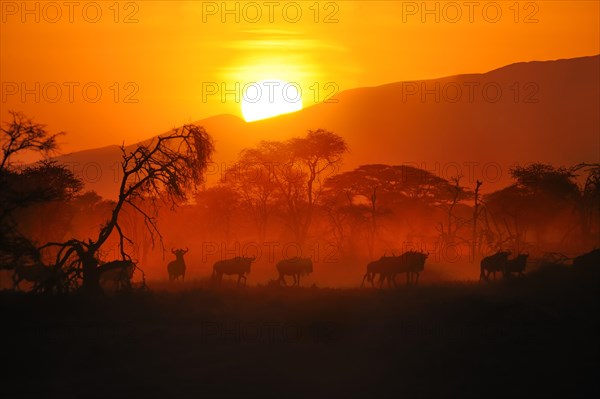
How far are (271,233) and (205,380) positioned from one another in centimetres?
6444

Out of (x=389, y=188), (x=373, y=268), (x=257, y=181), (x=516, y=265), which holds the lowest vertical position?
(x=373, y=268)

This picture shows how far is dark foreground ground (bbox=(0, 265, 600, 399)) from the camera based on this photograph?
23734 millimetres

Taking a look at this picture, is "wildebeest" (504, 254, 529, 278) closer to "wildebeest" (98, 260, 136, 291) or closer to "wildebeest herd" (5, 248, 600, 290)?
"wildebeest herd" (5, 248, 600, 290)

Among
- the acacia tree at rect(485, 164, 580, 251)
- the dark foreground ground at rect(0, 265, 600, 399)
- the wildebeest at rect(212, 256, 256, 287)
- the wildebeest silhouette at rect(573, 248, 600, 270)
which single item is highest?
the acacia tree at rect(485, 164, 580, 251)

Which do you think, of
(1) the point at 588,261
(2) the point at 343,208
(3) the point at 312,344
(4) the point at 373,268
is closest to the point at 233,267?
(4) the point at 373,268

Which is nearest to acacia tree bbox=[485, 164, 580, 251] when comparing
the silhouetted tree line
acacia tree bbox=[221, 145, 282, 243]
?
the silhouetted tree line

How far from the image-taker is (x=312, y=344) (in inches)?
1059

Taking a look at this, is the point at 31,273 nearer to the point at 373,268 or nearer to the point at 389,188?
the point at 373,268

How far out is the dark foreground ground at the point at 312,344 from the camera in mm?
23734

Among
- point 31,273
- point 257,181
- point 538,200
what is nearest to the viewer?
point 31,273

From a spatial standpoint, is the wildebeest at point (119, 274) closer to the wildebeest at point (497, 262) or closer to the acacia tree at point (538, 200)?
the wildebeest at point (497, 262)

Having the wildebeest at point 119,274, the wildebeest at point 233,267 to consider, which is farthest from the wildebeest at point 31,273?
the wildebeest at point 233,267

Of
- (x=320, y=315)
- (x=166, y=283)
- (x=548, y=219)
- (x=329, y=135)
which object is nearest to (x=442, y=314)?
(x=320, y=315)

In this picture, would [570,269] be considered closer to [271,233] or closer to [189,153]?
[189,153]
